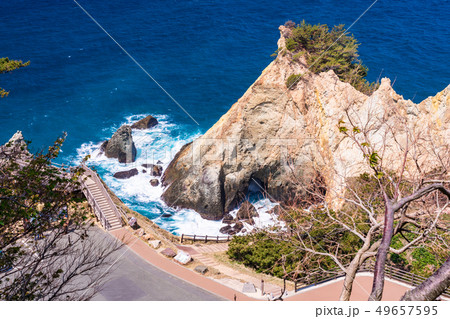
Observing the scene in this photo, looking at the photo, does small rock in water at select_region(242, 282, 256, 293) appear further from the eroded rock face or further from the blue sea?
the eroded rock face

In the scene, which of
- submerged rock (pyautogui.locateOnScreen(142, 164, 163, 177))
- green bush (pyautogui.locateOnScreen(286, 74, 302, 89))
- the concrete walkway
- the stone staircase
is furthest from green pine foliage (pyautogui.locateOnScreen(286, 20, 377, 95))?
the stone staircase

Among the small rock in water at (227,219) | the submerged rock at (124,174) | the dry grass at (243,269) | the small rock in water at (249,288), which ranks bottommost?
the small rock in water at (227,219)

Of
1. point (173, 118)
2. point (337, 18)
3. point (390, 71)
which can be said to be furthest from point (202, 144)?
point (337, 18)

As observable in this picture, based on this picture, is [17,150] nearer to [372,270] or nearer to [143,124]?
[372,270]

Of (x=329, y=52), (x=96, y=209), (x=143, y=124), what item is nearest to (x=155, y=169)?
(x=143, y=124)

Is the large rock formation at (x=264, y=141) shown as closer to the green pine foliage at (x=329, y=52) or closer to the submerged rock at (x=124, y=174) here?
the green pine foliage at (x=329, y=52)

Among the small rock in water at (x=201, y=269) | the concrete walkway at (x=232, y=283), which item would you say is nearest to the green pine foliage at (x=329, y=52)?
the concrete walkway at (x=232, y=283)
